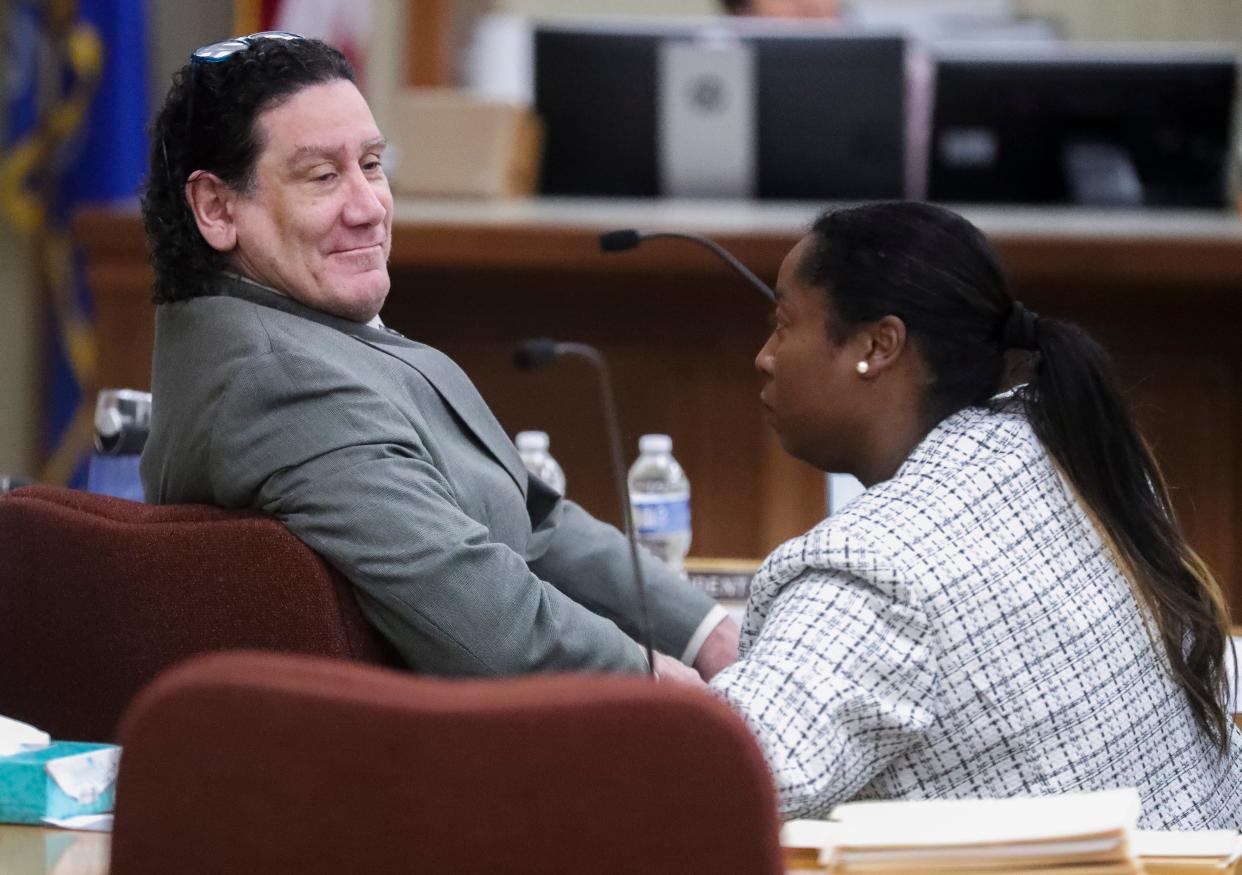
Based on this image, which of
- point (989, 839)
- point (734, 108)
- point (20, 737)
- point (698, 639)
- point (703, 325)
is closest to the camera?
point (989, 839)

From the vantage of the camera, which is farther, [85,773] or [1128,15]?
[1128,15]

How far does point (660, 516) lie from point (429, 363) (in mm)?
659

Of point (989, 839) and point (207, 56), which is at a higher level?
point (207, 56)

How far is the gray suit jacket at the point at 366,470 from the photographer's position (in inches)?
53.6

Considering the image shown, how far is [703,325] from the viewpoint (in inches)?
128

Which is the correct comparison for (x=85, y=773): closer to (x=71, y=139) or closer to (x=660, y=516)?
(x=660, y=516)

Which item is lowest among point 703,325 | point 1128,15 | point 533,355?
point 703,325

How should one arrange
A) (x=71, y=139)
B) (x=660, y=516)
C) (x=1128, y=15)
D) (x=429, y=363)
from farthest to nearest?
(x=1128, y=15), (x=71, y=139), (x=660, y=516), (x=429, y=363)

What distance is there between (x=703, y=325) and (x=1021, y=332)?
5.92 ft

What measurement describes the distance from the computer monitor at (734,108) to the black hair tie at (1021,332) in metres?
2.57

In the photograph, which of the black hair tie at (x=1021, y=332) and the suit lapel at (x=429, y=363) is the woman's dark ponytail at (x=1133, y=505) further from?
the suit lapel at (x=429, y=363)

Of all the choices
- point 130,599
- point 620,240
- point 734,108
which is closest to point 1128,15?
point 734,108

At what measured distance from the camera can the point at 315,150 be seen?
157cm

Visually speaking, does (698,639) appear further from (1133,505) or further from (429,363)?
(1133,505)
